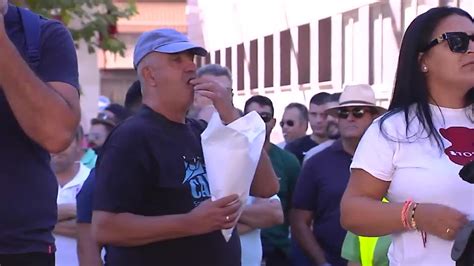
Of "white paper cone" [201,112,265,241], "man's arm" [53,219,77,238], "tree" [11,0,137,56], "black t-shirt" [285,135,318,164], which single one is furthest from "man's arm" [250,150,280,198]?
"tree" [11,0,137,56]

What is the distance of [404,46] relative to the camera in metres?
4.10

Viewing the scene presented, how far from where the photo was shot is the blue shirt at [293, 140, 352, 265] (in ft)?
24.4

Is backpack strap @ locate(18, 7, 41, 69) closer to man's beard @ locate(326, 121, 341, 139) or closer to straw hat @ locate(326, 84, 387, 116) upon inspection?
straw hat @ locate(326, 84, 387, 116)

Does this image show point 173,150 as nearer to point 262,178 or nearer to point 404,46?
→ point 262,178

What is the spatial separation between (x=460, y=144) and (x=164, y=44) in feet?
4.59

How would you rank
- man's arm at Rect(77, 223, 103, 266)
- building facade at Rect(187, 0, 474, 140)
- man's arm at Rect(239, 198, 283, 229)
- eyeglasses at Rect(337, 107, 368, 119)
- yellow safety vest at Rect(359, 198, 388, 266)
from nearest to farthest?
1. man's arm at Rect(77, 223, 103, 266)
2. yellow safety vest at Rect(359, 198, 388, 266)
3. man's arm at Rect(239, 198, 283, 229)
4. eyeglasses at Rect(337, 107, 368, 119)
5. building facade at Rect(187, 0, 474, 140)

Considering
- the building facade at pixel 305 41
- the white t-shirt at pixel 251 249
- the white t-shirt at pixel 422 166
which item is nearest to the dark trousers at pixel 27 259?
the white t-shirt at pixel 422 166

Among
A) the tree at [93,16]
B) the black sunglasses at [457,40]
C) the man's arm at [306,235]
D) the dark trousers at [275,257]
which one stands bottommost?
the dark trousers at [275,257]

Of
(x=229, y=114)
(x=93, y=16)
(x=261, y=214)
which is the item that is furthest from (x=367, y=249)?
(x=93, y=16)

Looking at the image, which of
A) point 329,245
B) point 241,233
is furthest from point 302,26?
point 241,233

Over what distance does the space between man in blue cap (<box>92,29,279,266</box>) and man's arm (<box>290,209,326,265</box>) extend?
9.49ft

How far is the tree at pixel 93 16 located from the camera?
1491 cm

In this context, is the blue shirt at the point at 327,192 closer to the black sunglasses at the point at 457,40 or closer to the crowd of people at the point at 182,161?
the crowd of people at the point at 182,161

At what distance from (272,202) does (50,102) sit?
10.1ft
